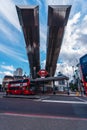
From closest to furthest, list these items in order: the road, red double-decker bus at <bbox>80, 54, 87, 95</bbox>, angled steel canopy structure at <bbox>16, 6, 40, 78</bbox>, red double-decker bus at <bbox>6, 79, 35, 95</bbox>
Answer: the road
red double-decker bus at <bbox>80, 54, 87, 95</bbox>
angled steel canopy structure at <bbox>16, 6, 40, 78</bbox>
red double-decker bus at <bbox>6, 79, 35, 95</bbox>

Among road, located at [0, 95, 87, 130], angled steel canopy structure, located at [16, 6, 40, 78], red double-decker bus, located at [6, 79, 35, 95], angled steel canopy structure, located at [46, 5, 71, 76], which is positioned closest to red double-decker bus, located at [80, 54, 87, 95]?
road, located at [0, 95, 87, 130]

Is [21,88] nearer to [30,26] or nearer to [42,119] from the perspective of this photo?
[30,26]

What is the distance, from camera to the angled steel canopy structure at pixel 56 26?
98.9ft

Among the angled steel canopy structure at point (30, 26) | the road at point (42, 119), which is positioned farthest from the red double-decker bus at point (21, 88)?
the road at point (42, 119)

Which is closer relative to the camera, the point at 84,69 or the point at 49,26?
the point at 84,69

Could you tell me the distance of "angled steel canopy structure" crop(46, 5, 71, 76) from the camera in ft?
98.9

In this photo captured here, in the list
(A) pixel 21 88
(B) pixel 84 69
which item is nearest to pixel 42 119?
(B) pixel 84 69

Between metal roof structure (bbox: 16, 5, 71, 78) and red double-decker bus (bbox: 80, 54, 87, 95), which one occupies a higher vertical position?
metal roof structure (bbox: 16, 5, 71, 78)

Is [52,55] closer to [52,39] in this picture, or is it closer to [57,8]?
[52,39]

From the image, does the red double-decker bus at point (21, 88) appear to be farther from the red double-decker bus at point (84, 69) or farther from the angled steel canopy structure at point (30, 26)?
the red double-decker bus at point (84, 69)

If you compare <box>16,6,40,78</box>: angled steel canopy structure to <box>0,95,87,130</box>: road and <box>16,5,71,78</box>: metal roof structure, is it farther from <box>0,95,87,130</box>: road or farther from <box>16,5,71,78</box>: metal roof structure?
<box>0,95,87,130</box>: road

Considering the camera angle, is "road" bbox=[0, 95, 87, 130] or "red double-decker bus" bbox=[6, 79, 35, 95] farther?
"red double-decker bus" bbox=[6, 79, 35, 95]

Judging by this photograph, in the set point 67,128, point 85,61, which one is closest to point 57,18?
point 85,61

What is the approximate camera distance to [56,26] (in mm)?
35719
